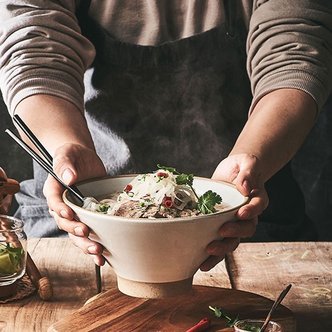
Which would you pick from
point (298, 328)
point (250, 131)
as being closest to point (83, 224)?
point (298, 328)

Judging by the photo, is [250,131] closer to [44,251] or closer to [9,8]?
[44,251]

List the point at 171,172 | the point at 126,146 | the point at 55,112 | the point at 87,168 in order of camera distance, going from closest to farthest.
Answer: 1. the point at 171,172
2. the point at 87,168
3. the point at 55,112
4. the point at 126,146

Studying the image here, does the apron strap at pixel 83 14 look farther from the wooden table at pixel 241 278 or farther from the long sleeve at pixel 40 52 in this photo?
the wooden table at pixel 241 278

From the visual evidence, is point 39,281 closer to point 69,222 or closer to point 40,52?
point 69,222

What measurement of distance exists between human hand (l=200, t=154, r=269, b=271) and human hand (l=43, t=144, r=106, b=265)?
0.20 m

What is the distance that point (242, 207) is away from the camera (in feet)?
4.79

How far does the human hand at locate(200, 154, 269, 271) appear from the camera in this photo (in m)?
1.46

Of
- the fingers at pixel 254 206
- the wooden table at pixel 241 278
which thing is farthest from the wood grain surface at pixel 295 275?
the fingers at pixel 254 206

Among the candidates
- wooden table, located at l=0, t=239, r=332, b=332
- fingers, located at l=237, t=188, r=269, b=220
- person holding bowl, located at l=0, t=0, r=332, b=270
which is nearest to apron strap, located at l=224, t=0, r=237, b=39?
person holding bowl, located at l=0, t=0, r=332, b=270

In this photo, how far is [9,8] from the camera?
2.04 m

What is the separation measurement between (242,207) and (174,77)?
0.82 metres

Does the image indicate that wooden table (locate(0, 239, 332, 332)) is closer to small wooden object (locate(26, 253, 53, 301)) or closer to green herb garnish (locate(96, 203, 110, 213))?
small wooden object (locate(26, 253, 53, 301))

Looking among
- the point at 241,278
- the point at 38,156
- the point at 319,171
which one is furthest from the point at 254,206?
the point at 319,171

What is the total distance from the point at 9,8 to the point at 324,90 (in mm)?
763
